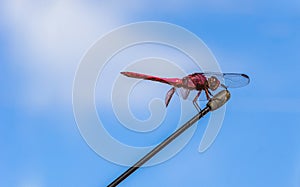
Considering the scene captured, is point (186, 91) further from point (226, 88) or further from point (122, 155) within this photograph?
point (122, 155)

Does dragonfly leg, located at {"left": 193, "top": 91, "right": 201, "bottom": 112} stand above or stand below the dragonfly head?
below

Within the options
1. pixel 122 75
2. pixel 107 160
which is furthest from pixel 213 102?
pixel 107 160

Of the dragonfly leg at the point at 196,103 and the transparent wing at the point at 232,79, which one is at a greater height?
the transparent wing at the point at 232,79

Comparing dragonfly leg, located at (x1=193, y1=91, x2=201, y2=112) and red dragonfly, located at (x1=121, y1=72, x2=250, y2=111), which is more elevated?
red dragonfly, located at (x1=121, y1=72, x2=250, y2=111)

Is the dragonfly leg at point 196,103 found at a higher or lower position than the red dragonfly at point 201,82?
lower
